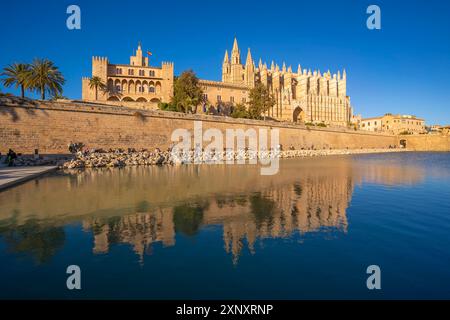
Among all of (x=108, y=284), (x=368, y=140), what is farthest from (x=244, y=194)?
(x=368, y=140)

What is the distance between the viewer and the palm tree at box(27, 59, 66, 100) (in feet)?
98.0

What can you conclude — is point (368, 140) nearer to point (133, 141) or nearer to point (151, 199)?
point (133, 141)

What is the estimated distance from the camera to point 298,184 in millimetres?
14445

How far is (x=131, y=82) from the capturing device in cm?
5175

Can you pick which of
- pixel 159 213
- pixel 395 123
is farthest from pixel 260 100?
pixel 395 123

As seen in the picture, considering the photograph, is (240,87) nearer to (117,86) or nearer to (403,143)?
(117,86)

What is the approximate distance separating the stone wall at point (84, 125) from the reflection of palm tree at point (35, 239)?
19583 mm

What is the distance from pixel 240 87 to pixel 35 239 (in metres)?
60.7

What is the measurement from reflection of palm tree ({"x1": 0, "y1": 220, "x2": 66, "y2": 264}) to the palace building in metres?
39.3

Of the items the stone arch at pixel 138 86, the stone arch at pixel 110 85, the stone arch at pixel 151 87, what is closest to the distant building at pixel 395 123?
the stone arch at pixel 151 87

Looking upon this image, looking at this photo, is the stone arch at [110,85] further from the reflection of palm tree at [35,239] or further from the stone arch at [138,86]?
the reflection of palm tree at [35,239]

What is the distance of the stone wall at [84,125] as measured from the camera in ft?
74.9

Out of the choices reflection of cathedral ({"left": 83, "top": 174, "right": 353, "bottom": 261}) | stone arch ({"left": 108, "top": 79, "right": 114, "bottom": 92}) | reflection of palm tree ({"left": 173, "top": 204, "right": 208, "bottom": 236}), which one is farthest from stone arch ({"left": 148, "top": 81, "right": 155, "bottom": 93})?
reflection of palm tree ({"left": 173, "top": 204, "right": 208, "bottom": 236})

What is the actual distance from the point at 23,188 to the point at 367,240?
13750 millimetres
